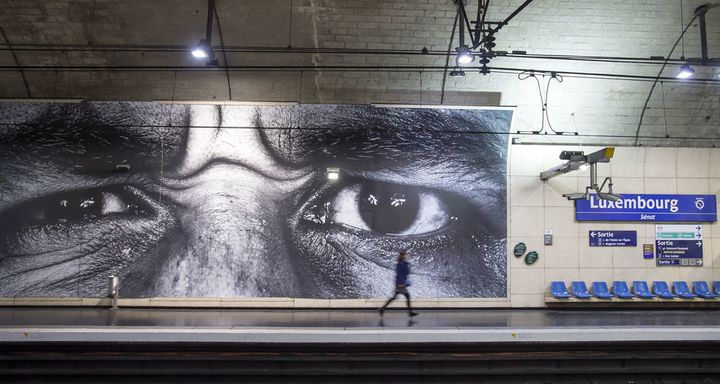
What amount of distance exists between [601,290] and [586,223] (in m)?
1.50

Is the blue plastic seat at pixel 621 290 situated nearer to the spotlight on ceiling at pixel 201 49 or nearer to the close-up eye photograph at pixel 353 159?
the close-up eye photograph at pixel 353 159

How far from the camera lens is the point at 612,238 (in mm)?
10031

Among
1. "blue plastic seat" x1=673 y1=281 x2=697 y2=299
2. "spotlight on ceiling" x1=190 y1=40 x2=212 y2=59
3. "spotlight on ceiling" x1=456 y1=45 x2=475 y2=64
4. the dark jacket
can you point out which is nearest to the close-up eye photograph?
"blue plastic seat" x1=673 y1=281 x2=697 y2=299

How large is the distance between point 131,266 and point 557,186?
970 centimetres

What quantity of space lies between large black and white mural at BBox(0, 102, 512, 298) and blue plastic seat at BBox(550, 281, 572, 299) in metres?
1.07

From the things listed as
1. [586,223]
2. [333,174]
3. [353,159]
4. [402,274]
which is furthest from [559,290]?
[333,174]

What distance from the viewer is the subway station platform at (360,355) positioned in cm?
504

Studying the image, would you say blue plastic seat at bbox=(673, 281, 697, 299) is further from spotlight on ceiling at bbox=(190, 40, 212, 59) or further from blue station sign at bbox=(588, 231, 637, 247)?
spotlight on ceiling at bbox=(190, 40, 212, 59)

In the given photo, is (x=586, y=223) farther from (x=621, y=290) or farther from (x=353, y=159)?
(x=353, y=159)

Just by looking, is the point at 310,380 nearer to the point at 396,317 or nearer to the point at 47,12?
the point at 396,317

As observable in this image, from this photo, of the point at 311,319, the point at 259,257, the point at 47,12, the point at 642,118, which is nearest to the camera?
the point at 311,319

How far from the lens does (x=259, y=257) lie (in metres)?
9.62

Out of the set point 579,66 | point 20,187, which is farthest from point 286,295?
point 579,66

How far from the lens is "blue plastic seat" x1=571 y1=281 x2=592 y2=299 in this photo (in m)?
9.61
